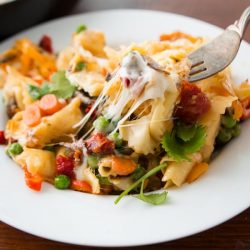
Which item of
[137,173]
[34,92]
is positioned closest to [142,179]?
[137,173]

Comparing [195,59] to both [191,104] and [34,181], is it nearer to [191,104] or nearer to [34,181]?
[191,104]

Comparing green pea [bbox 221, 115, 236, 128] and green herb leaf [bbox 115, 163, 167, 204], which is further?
green pea [bbox 221, 115, 236, 128]

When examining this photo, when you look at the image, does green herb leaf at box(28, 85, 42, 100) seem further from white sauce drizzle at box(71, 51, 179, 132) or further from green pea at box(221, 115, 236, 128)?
green pea at box(221, 115, 236, 128)

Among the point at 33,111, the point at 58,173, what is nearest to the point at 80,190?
the point at 58,173

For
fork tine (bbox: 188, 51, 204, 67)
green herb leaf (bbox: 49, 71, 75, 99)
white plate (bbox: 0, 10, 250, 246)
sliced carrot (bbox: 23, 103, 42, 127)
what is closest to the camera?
white plate (bbox: 0, 10, 250, 246)

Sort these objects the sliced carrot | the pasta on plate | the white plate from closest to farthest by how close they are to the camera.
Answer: the white plate
the pasta on plate
the sliced carrot

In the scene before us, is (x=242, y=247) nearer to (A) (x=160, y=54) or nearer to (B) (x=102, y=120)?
(B) (x=102, y=120)

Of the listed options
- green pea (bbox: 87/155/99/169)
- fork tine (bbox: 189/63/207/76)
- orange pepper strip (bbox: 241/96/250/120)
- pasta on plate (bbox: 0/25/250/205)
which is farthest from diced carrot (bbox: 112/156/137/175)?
orange pepper strip (bbox: 241/96/250/120)
